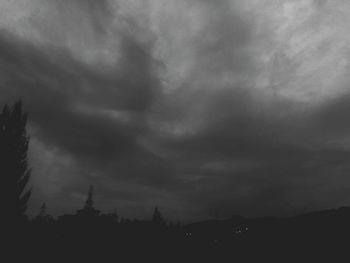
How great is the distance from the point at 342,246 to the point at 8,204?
29.6 meters

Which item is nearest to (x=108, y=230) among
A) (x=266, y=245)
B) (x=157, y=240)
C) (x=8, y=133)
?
(x=157, y=240)

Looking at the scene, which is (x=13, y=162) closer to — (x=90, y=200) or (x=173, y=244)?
(x=173, y=244)

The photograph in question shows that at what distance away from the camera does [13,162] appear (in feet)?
95.7

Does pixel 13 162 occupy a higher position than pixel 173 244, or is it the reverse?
pixel 13 162

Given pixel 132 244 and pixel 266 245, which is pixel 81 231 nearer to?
pixel 132 244

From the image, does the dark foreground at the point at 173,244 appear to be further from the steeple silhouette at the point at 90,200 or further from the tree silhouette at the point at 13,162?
the steeple silhouette at the point at 90,200

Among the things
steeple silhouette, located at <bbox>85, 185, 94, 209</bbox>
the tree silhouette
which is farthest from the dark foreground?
steeple silhouette, located at <bbox>85, 185, 94, 209</bbox>

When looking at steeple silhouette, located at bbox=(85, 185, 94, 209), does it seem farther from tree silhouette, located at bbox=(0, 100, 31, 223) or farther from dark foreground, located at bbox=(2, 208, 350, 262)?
tree silhouette, located at bbox=(0, 100, 31, 223)

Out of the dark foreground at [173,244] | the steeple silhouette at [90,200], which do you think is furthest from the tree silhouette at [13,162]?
the steeple silhouette at [90,200]

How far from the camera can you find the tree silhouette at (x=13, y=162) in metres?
28.0

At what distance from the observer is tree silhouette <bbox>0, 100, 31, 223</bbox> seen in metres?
28.0

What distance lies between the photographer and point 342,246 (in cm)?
3238

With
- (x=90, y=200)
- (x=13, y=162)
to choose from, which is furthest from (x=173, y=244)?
(x=90, y=200)

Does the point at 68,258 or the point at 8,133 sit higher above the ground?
the point at 8,133
